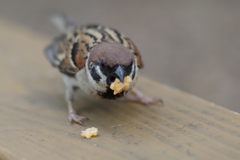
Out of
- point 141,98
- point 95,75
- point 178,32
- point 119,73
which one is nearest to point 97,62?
point 95,75

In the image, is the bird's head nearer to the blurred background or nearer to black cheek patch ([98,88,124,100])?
black cheek patch ([98,88,124,100])

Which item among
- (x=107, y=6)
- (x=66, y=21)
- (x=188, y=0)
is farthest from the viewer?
(x=107, y=6)

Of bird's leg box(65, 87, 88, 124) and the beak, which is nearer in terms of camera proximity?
the beak

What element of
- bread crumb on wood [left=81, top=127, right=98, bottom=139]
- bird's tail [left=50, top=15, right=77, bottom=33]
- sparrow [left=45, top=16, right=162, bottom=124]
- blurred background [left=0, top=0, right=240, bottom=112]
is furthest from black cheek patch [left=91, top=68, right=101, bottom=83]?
blurred background [left=0, top=0, right=240, bottom=112]

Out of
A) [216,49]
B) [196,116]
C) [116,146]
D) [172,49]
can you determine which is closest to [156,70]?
[172,49]

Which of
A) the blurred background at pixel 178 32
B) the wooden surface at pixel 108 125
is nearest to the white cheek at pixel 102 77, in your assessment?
the wooden surface at pixel 108 125

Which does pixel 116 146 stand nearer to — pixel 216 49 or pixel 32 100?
pixel 32 100
